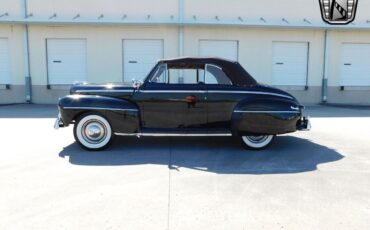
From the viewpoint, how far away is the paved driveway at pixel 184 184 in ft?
11.7

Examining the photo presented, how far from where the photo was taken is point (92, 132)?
640 cm

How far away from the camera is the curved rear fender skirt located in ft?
20.6

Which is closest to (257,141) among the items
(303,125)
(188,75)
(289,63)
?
(303,125)

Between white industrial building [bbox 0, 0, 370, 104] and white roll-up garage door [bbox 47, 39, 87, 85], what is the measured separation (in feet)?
0.13

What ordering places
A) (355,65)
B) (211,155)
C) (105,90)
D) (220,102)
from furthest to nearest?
(355,65), (105,90), (220,102), (211,155)

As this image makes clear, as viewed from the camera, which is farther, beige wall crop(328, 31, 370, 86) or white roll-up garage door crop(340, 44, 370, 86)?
white roll-up garage door crop(340, 44, 370, 86)

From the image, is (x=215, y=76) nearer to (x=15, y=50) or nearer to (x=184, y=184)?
(x=184, y=184)

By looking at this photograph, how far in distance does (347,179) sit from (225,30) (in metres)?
10.3

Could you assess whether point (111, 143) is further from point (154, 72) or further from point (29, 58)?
point (29, 58)

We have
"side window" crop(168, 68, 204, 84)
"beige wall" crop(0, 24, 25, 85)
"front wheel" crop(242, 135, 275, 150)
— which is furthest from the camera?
"beige wall" crop(0, 24, 25, 85)

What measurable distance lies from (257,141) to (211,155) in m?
1.02

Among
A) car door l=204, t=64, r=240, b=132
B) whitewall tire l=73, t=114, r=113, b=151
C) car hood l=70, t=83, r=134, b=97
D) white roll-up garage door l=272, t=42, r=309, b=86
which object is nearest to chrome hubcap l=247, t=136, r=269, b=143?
car door l=204, t=64, r=240, b=132

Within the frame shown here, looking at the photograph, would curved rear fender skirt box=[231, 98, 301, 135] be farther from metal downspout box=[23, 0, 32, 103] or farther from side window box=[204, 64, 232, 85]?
metal downspout box=[23, 0, 32, 103]

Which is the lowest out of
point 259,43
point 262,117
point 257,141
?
point 257,141
